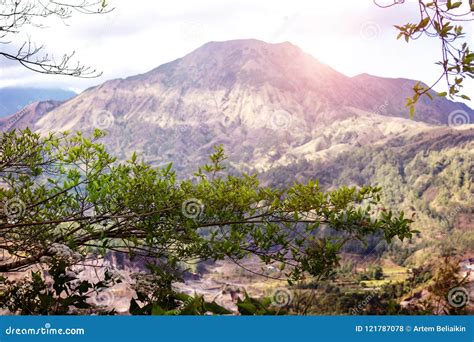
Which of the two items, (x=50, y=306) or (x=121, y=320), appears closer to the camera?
(x=121, y=320)

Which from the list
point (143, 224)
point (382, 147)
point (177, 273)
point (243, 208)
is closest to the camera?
point (177, 273)

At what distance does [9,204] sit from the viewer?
552 centimetres

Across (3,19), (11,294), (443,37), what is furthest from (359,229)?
(3,19)

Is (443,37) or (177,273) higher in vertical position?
(443,37)

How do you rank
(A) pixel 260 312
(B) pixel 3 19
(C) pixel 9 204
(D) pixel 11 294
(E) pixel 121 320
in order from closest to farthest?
1. (A) pixel 260 312
2. (E) pixel 121 320
3. (D) pixel 11 294
4. (C) pixel 9 204
5. (B) pixel 3 19

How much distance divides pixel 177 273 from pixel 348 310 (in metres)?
1.31

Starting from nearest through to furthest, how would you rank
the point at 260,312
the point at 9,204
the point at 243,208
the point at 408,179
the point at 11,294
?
the point at 260,312 → the point at 11,294 → the point at 243,208 → the point at 9,204 → the point at 408,179

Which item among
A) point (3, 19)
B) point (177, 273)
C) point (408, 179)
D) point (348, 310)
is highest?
point (3, 19)

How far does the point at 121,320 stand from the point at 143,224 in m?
1.99

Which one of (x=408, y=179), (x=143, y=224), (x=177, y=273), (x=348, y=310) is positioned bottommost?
(x=408, y=179)

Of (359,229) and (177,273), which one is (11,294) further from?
(359,229)

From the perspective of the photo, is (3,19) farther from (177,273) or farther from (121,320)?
(121,320)

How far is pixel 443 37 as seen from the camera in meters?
2.55

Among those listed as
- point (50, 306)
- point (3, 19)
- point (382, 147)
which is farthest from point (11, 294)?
point (382, 147)
